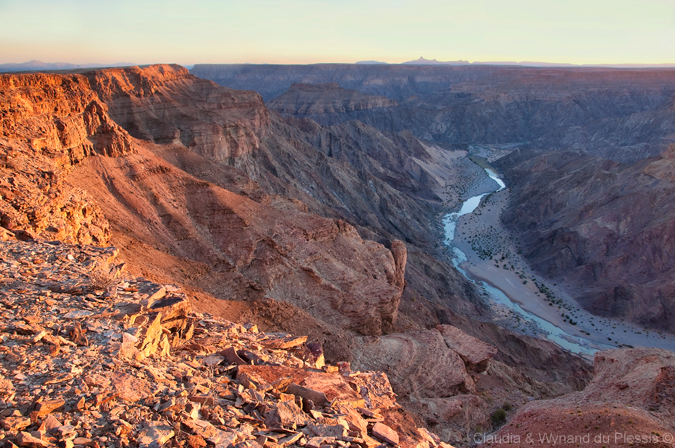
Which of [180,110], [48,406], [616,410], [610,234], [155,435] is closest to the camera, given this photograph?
[48,406]

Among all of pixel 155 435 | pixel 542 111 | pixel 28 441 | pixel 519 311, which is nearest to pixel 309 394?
pixel 155 435

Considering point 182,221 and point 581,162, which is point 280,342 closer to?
point 182,221

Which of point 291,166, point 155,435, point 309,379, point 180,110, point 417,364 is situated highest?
point 180,110

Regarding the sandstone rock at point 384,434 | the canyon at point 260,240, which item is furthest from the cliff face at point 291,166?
the sandstone rock at point 384,434

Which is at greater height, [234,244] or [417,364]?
[234,244]

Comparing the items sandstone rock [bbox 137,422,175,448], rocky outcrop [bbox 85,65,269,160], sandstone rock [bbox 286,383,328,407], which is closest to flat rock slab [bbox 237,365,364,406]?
sandstone rock [bbox 286,383,328,407]

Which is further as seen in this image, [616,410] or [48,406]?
[616,410]

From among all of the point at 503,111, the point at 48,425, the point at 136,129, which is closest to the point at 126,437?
the point at 48,425

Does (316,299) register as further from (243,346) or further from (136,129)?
(136,129)
